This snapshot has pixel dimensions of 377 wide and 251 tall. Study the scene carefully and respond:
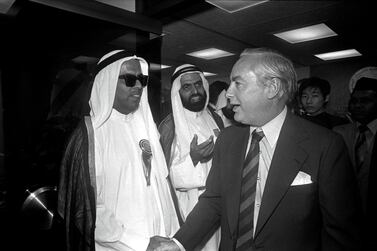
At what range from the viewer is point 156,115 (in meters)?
2.00

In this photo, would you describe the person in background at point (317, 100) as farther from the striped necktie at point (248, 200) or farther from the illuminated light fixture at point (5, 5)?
the illuminated light fixture at point (5, 5)

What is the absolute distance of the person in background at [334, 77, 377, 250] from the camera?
135 centimetres

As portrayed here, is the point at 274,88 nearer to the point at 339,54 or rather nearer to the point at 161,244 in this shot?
the point at 339,54

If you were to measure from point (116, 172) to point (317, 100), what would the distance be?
1.19 metres

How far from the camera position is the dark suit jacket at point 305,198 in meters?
1.32

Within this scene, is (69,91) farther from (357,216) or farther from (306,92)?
(357,216)

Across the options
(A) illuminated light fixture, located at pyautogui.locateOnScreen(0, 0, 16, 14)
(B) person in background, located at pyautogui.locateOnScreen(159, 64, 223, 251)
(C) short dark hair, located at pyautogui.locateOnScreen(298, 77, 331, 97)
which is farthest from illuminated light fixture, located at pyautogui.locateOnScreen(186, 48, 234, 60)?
(A) illuminated light fixture, located at pyautogui.locateOnScreen(0, 0, 16, 14)

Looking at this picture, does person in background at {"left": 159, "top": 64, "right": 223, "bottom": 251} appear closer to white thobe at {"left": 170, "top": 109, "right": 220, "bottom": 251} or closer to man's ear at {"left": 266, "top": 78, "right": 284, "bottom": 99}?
white thobe at {"left": 170, "top": 109, "right": 220, "bottom": 251}

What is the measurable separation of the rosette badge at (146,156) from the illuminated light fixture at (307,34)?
101cm

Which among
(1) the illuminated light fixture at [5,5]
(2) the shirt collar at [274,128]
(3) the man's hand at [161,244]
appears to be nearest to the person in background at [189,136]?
(3) the man's hand at [161,244]

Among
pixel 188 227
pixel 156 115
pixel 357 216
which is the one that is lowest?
pixel 188 227

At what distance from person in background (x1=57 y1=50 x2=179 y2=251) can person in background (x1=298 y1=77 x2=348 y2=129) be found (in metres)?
0.93

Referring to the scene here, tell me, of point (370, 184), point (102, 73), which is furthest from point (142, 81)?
point (370, 184)

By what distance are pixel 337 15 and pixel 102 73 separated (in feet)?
4.29
